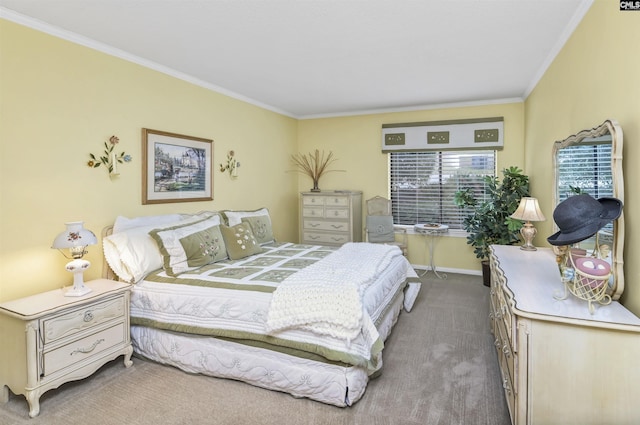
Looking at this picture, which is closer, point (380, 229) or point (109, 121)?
point (109, 121)

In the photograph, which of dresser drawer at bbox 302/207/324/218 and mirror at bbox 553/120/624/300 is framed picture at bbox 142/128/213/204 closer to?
dresser drawer at bbox 302/207/324/218

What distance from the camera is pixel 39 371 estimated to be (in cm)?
217

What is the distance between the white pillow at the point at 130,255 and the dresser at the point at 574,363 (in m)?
2.69

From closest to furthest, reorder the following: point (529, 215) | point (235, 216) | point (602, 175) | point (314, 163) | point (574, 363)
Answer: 1. point (574, 363)
2. point (602, 175)
3. point (529, 215)
4. point (235, 216)
5. point (314, 163)

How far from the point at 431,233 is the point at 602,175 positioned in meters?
3.11

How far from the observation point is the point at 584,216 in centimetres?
182

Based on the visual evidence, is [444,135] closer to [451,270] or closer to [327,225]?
[451,270]

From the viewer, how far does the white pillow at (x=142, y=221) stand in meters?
3.05

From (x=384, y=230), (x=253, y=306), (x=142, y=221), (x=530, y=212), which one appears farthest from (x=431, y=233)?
(x=142, y=221)

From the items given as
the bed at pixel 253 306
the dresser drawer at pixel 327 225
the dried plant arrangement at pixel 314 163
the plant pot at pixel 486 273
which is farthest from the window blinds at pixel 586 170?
the dried plant arrangement at pixel 314 163

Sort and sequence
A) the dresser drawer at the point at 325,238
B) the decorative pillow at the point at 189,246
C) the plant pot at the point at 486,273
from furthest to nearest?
the dresser drawer at the point at 325,238 → the plant pot at the point at 486,273 → the decorative pillow at the point at 189,246

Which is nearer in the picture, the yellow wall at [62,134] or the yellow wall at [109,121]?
the yellow wall at [109,121]

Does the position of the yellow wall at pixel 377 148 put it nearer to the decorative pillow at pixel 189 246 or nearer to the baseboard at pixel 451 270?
the baseboard at pixel 451 270

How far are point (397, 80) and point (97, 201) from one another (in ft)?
11.0
